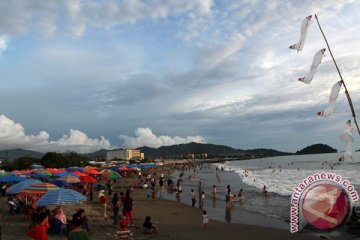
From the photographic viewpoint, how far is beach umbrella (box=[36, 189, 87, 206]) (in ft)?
41.1

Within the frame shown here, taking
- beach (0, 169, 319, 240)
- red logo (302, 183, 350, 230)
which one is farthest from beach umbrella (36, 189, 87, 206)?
red logo (302, 183, 350, 230)

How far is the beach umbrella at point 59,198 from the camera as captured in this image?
41.1 feet

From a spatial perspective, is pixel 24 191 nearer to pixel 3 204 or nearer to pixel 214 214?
pixel 3 204

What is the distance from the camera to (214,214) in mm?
22531

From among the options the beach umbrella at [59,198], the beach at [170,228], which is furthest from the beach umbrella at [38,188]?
the beach umbrella at [59,198]

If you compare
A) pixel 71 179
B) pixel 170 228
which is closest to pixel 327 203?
pixel 170 228

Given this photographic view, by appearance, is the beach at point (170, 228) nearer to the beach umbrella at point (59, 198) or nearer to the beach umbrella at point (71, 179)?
the beach umbrella at point (59, 198)

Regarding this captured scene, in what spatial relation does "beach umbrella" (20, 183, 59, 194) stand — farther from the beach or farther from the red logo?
the red logo

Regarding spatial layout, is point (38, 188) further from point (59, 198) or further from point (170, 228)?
point (170, 228)

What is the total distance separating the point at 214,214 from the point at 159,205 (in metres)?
4.76

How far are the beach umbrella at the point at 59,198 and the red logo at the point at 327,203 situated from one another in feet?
25.0

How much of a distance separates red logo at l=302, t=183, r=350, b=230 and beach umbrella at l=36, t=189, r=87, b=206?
7.62 meters

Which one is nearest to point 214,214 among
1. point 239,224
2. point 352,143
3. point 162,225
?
point 239,224

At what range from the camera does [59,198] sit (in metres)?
12.7
